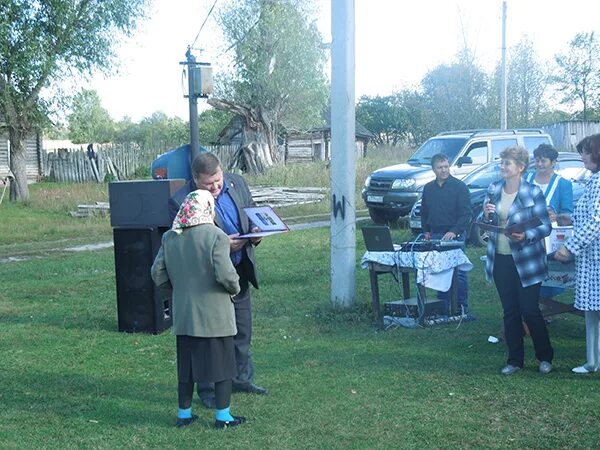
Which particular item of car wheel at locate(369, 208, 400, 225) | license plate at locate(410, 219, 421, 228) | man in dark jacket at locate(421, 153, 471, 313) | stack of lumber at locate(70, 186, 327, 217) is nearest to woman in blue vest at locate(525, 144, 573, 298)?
man in dark jacket at locate(421, 153, 471, 313)

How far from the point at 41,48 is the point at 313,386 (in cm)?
2041

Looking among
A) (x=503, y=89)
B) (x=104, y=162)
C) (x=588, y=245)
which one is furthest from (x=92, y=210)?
(x=588, y=245)

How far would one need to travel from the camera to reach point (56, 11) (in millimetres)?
24125

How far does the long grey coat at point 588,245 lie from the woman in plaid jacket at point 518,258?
0.27m

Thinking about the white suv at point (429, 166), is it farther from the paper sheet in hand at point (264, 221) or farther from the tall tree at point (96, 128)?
the tall tree at point (96, 128)

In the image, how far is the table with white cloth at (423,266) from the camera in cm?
836

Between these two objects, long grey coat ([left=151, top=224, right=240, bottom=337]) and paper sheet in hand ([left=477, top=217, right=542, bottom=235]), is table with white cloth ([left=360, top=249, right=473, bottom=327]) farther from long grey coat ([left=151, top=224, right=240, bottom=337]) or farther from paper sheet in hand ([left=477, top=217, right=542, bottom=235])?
long grey coat ([left=151, top=224, right=240, bottom=337])

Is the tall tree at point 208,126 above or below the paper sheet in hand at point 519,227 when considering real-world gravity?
above

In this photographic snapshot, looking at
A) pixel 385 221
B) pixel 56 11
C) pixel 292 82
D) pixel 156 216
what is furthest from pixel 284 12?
pixel 156 216

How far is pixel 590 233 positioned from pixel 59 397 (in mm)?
Result: 4514

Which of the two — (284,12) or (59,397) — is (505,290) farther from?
(284,12)

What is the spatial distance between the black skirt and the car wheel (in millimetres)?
13328

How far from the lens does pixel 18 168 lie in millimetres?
26453

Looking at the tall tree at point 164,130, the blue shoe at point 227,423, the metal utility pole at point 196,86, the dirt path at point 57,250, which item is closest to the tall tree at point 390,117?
the tall tree at point 164,130
